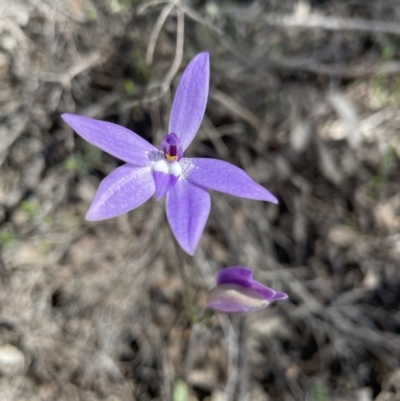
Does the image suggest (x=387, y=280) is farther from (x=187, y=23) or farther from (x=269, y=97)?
(x=187, y=23)

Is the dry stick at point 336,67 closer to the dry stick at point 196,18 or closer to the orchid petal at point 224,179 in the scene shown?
the dry stick at point 196,18

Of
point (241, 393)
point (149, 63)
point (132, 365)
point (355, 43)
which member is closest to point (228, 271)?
point (241, 393)

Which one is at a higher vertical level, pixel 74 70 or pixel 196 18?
pixel 196 18


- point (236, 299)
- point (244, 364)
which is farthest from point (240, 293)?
point (244, 364)

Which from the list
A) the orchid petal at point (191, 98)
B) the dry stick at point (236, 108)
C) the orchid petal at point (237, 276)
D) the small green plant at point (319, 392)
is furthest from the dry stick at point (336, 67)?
the small green plant at point (319, 392)

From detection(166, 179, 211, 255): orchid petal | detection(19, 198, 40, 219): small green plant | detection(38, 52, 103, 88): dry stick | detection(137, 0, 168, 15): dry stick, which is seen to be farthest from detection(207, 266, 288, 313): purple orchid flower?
detection(38, 52, 103, 88): dry stick

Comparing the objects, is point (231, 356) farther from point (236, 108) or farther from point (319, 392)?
point (236, 108)

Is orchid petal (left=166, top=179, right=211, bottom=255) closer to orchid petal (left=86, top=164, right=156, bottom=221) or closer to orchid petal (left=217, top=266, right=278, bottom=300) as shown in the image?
orchid petal (left=86, top=164, right=156, bottom=221)
